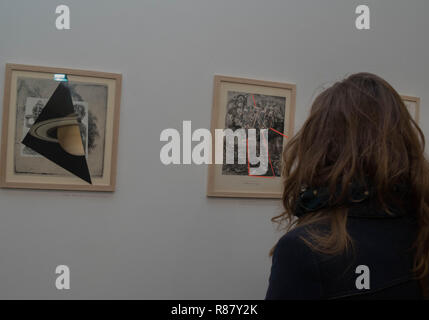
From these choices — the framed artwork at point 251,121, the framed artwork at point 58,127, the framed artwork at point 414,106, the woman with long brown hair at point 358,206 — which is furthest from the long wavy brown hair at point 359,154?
the framed artwork at point 414,106

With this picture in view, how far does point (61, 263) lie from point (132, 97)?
3.48 feet

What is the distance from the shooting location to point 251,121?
7.89 feet

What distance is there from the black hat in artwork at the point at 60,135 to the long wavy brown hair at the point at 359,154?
4.63ft

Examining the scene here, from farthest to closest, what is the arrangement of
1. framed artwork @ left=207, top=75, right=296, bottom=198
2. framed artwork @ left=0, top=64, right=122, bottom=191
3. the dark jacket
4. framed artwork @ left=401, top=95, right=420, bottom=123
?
1. framed artwork @ left=401, top=95, right=420, bottom=123
2. framed artwork @ left=207, top=75, right=296, bottom=198
3. framed artwork @ left=0, top=64, right=122, bottom=191
4. the dark jacket

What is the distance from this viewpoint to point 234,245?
2.40 metres

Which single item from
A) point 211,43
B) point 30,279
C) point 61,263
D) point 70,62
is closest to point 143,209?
point 61,263

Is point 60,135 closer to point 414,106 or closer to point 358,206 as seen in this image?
point 358,206

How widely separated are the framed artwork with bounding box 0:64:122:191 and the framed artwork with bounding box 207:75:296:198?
63 centimetres

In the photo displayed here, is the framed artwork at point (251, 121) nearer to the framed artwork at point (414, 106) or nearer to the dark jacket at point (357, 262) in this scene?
the framed artwork at point (414, 106)

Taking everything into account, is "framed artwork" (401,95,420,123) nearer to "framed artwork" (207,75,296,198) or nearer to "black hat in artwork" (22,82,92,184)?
"framed artwork" (207,75,296,198)

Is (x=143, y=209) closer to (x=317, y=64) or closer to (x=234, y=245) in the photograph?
(x=234, y=245)

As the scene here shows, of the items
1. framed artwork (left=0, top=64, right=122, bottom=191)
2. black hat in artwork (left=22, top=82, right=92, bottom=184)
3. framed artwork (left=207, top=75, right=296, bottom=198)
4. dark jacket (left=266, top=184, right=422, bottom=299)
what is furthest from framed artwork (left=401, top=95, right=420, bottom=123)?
black hat in artwork (left=22, top=82, right=92, bottom=184)

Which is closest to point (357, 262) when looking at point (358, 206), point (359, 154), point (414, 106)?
point (358, 206)

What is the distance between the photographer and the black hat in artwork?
2127 mm
